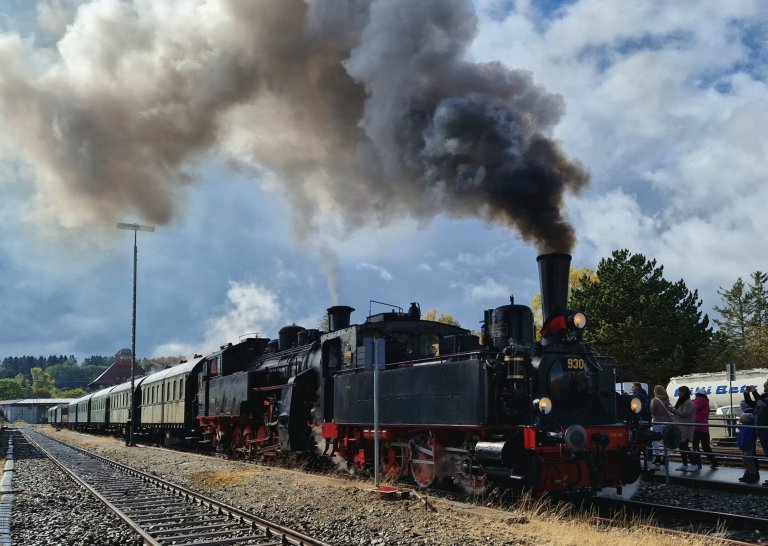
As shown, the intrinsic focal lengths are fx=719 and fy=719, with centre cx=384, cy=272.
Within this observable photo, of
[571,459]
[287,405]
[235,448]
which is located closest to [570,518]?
[571,459]

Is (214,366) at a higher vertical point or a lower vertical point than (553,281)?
lower

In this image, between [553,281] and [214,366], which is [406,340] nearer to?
[553,281]

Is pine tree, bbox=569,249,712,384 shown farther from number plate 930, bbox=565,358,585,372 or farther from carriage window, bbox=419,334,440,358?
number plate 930, bbox=565,358,585,372

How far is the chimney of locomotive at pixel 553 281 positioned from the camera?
9.46 m

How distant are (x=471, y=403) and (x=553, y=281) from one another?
195cm

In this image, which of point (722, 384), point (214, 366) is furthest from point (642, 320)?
point (214, 366)

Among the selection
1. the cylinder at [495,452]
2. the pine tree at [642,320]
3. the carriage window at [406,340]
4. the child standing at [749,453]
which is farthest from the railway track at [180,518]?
the pine tree at [642,320]

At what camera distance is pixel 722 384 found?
29.2 m

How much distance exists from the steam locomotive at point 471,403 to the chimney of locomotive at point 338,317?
1.2 inches

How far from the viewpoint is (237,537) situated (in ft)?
25.3

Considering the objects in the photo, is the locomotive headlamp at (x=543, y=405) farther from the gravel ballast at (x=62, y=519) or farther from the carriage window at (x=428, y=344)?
the gravel ballast at (x=62, y=519)

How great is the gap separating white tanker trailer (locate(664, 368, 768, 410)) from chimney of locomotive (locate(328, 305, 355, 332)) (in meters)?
18.8

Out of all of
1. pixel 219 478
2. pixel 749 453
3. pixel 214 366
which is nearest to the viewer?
pixel 749 453

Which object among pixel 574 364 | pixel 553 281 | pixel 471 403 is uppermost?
pixel 553 281
